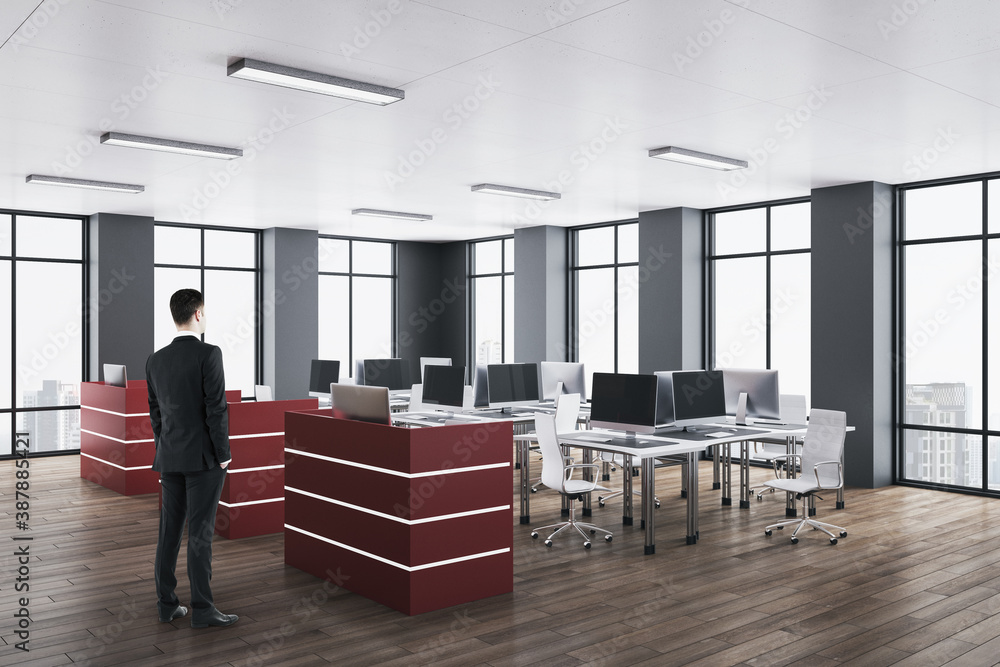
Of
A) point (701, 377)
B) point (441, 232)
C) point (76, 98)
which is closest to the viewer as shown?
point (76, 98)

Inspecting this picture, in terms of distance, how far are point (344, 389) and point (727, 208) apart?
7.01 m

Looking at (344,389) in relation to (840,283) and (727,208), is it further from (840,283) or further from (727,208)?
(727,208)

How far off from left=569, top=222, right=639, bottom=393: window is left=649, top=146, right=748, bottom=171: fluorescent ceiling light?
3.97 metres

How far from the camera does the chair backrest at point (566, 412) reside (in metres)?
7.33

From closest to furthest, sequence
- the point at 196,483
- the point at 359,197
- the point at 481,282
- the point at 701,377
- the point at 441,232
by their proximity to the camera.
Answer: the point at 196,483 → the point at 701,377 → the point at 359,197 → the point at 441,232 → the point at 481,282

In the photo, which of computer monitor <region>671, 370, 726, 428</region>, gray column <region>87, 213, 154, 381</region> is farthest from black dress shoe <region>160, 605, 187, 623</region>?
gray column <region>87, 213, 154, 381</region>

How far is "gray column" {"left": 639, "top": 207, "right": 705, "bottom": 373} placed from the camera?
1072 centimetres

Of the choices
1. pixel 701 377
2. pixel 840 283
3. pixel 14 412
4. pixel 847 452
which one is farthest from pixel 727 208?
pixel 14 412

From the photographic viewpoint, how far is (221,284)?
12.5m

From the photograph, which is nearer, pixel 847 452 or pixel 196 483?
pixel 196 483

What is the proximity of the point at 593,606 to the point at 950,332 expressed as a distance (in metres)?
5.91

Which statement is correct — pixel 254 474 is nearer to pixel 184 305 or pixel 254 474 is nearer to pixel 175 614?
pixel 175 614

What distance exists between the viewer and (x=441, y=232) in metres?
13.2

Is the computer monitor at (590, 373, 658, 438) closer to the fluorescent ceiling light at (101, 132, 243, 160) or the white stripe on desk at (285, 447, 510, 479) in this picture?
the white stripe on desk at (285, 447, 510, 479)
